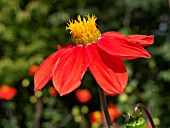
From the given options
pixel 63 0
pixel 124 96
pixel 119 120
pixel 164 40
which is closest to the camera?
pixel 124 96

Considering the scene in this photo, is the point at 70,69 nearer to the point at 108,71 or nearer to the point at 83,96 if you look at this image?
the point at 108,71

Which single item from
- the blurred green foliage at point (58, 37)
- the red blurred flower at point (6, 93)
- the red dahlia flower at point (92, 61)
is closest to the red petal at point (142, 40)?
the red dahlia flower at point (92, 61)

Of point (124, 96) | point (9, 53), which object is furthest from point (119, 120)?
point (9, 53)

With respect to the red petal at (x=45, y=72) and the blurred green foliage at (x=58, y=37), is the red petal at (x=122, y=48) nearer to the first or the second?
the red petal at (x=45, y=72)

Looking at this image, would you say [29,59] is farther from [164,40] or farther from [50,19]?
[164,40]

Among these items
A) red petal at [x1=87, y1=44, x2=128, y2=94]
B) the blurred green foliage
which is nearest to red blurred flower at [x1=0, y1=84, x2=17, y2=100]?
the blurred green foliage

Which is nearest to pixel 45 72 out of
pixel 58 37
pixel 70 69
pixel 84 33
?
pixel 70 69

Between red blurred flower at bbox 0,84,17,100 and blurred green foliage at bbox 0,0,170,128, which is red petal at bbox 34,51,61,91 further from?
blurred green foliage at bbox 0,0,170,128
